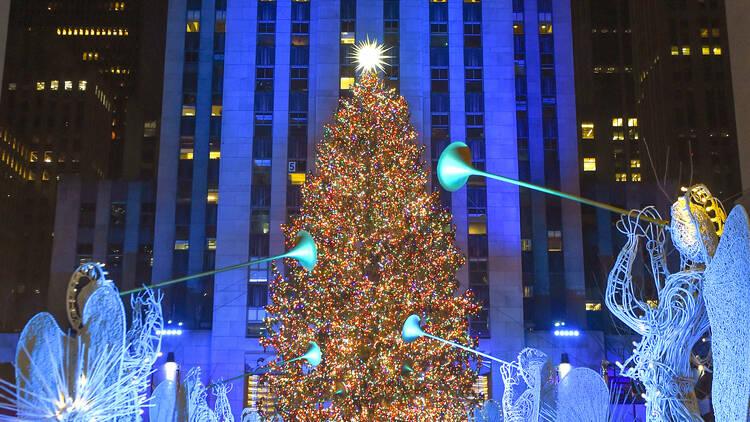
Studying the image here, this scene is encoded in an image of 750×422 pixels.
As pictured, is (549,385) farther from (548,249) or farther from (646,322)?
(548,249)

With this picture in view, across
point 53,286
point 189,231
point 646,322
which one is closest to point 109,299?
point 646,322

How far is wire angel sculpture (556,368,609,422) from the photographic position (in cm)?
874

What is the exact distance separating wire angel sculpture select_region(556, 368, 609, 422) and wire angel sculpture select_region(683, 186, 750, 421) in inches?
159

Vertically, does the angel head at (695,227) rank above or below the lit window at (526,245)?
below

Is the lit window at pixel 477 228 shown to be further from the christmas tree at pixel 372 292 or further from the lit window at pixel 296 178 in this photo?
the christmas tree at pixel 372 292

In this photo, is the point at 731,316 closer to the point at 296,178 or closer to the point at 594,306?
the point at 296,178

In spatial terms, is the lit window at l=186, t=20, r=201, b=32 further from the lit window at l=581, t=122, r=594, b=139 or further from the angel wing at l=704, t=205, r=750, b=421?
the angel wing at l=704, t=205, r=750, b=421

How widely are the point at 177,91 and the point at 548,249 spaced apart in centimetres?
1893

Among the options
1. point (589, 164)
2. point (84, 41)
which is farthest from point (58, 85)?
point (589, 164)

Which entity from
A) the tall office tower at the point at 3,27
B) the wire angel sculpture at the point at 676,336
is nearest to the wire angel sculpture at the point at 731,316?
the wire angel sculpture at the point at 676,336

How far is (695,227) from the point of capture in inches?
247

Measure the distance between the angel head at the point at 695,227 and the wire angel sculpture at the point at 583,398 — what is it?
2.46 m

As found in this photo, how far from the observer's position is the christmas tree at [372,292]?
2152 cm

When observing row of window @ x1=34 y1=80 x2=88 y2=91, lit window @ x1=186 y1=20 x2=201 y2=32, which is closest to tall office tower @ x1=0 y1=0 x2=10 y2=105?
lit window @ x1=186 y1=20 x2=201 y2=32
